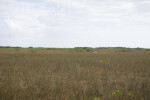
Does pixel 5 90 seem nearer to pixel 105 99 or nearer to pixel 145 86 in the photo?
pixel 105 99

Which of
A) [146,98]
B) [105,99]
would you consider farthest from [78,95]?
[146,98]

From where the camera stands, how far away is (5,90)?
12.9 feet

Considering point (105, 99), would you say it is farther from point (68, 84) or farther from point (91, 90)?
point (68, 84)

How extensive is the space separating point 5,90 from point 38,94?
1.13 meters

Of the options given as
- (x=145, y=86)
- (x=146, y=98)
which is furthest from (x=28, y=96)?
(x=145, y=86)

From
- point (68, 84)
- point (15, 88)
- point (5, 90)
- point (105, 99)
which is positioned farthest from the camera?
point (68, 84)

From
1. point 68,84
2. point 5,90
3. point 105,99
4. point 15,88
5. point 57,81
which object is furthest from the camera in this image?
point 57,81

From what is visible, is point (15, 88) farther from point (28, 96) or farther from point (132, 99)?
point (132, 99)

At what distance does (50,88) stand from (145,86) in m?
4.14

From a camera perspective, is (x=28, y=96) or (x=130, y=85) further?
(x=130, y=85)

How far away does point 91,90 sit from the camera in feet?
14.3

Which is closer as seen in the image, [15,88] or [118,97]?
[118,97]

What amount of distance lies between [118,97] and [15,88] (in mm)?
3718

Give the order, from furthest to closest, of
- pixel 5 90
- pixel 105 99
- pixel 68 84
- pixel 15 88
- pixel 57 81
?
pixel 57 81
pixel 68 84
pixel 15 88
pixel 5 90
pixel 105 99
